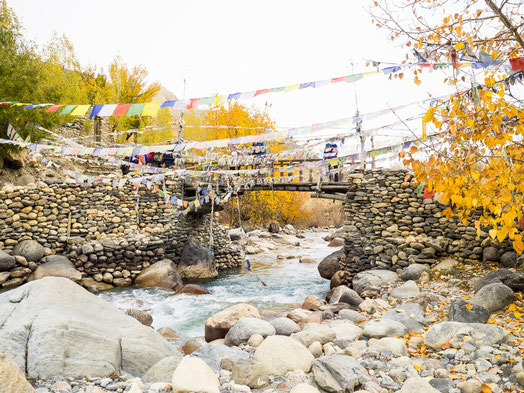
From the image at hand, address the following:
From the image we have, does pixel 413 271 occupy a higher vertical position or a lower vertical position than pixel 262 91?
lower

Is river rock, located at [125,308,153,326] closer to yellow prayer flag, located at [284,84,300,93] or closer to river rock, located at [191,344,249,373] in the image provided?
river rock, located at [191,344,249,373]

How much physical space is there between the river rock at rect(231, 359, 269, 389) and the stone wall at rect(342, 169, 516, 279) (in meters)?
5.73

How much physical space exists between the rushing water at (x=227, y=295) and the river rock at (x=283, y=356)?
3378 mm

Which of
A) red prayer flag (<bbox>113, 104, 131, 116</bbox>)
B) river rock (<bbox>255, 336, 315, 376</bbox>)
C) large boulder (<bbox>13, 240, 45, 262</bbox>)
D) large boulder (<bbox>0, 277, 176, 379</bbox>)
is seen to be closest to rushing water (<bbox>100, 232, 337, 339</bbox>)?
large boulder (<bbox>13, 240, 45, 262</bbox>)

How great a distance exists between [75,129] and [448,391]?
69.4 ft

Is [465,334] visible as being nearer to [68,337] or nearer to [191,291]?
[68,337]

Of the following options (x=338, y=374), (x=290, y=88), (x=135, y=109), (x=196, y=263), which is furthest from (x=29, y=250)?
(x=338, y=374)

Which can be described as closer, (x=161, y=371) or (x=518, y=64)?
(x=518, y=64)

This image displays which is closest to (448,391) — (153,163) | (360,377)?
(360,377)

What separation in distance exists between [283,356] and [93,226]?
1033 cm

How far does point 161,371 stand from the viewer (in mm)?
3547

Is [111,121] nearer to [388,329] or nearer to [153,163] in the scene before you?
[153,163]

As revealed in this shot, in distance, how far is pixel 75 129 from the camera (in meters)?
19.5

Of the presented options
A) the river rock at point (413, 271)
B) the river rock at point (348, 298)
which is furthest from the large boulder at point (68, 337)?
the river rock at point (413, 271)
